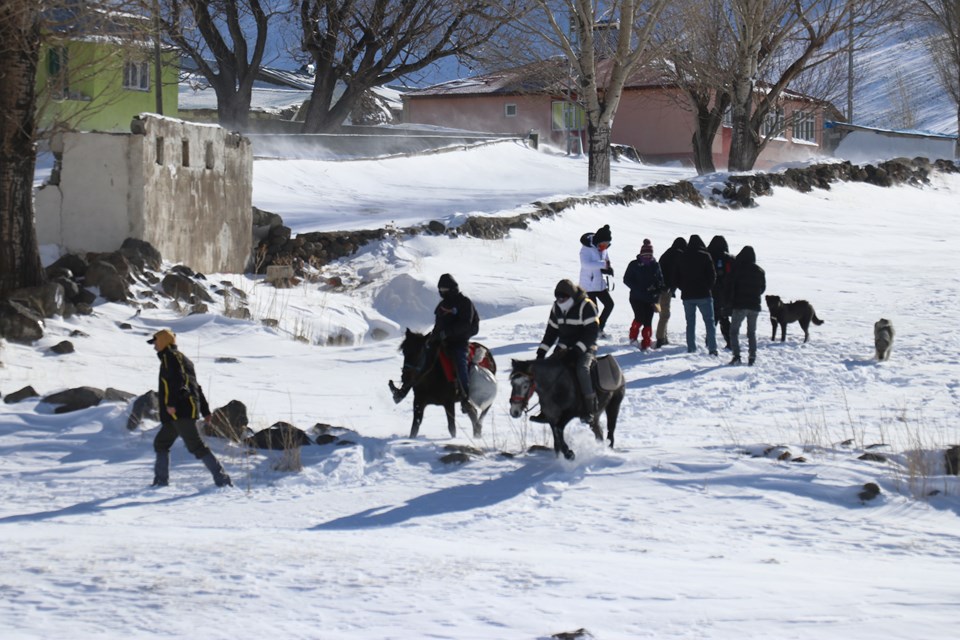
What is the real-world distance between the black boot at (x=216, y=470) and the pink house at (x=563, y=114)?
44.4 m

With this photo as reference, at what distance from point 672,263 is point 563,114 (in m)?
44.6

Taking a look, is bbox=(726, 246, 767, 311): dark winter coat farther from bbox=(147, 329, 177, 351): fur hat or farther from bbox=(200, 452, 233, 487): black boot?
bbox=(147, 329, 177, 351): fur hat

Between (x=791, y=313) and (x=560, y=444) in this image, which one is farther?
(x=791, y=313)

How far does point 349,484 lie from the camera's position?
414 inches

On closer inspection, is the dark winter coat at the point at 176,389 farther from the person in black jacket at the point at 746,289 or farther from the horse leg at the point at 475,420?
the person in black jacket at the point at 746,289

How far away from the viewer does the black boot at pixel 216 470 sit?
10227 millimetres

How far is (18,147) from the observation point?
1597 centimetres

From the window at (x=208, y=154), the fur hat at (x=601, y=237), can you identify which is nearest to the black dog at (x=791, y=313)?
the fur hat at (x=601, y=237)

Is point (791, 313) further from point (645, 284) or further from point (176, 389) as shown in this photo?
point (176, 389)

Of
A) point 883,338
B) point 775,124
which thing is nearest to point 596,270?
point 883,338

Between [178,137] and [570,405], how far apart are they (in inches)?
459

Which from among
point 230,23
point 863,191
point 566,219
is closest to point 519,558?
point 566,219

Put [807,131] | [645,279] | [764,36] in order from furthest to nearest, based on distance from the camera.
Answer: [807,131], [764,36], [645,279]

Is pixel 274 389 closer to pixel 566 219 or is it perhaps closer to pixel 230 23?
pixel 566 219
